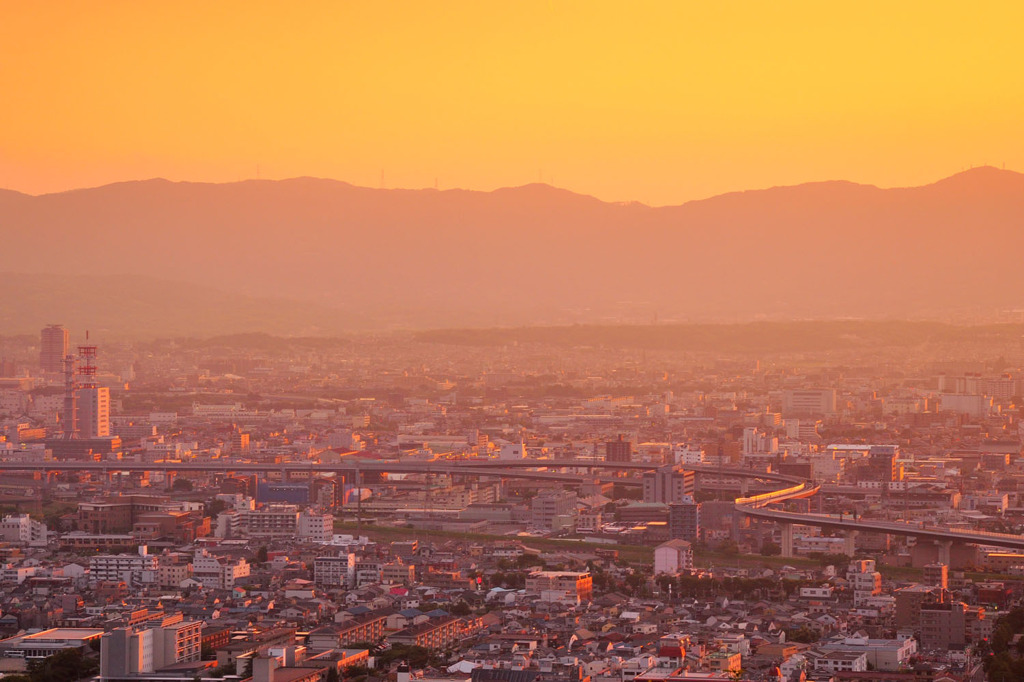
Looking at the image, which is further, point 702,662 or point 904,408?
point 904,408

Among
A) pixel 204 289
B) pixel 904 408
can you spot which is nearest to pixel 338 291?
pixel 204 289

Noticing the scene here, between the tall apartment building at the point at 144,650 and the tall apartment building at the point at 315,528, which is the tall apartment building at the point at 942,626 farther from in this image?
the tall apartment building at the point at 315,528

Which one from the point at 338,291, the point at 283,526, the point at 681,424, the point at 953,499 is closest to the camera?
the point at 283,526

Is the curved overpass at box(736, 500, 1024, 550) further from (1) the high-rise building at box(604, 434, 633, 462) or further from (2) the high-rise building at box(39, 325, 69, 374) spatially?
(2) the high-rise building at box(39, 325, 69, 374)

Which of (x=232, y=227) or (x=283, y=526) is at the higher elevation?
(x=232, y=227)

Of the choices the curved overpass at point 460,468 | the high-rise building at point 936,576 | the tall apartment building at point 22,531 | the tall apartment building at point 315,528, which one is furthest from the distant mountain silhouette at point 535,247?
the high-rise building at point 936,576

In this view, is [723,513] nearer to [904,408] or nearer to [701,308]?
[904,408]
